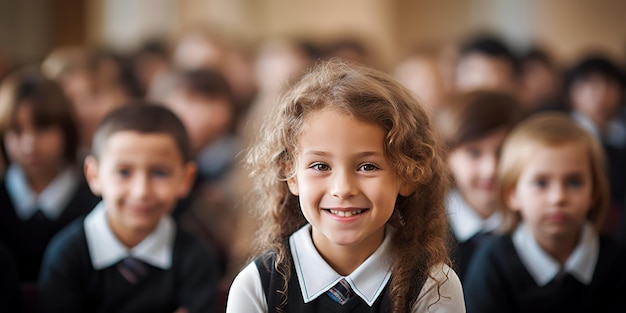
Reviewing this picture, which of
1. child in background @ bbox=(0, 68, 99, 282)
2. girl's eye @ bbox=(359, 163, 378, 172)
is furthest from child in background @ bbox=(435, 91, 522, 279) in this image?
child in background @ bbox=(0, 68, 99, 282)

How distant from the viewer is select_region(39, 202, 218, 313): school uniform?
260 centimetres

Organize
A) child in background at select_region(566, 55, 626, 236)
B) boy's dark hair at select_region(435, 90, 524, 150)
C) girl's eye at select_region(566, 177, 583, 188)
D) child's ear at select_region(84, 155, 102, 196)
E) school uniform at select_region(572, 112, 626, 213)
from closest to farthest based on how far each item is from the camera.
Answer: girl's eye at select_region(566, 177, 583, 188) < child's ear at select_region(84, 155, 102, 196) < boy's dark hair at select_region(435, 90, 524, 150) < school uniform at select_region(572, 112, 626, 213) < child in background at select_region(566, 55, 626, 236)

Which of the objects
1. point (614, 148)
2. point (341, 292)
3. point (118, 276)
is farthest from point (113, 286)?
point (614, 148)

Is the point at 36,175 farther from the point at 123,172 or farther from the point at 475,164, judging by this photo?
the point at 475,164

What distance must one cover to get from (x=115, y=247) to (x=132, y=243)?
0.24ft

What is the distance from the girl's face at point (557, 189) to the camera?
101 inches

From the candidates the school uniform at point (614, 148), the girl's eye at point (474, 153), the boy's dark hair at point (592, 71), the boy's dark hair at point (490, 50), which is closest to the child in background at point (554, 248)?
the girl's eye at point (474, 153)

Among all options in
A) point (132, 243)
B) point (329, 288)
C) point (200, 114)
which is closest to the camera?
point (329, 288)

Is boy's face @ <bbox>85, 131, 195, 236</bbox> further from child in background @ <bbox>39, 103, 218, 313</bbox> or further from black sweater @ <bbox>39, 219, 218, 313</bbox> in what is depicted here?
black sweater @ <bbox>39, 219, 218, 313</bbox>

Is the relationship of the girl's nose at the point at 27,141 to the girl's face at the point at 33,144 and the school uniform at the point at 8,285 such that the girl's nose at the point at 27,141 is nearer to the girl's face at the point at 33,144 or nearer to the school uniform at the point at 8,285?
the girl's face at the point at 33,144

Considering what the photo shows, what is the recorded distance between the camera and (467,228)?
324 cm

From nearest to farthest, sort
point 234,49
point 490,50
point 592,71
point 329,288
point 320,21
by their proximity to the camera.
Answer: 1. point 329,288
2. point 592,71
3. point 490,50
4. point 234,49
5. point 320,21

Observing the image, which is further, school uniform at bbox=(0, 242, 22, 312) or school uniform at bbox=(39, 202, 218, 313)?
school uniform at bbox=(39, 202, 218, 313)

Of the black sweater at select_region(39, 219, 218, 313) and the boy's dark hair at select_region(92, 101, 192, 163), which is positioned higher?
the boy's dark hair at select_region(92, 101, 192, 163)
